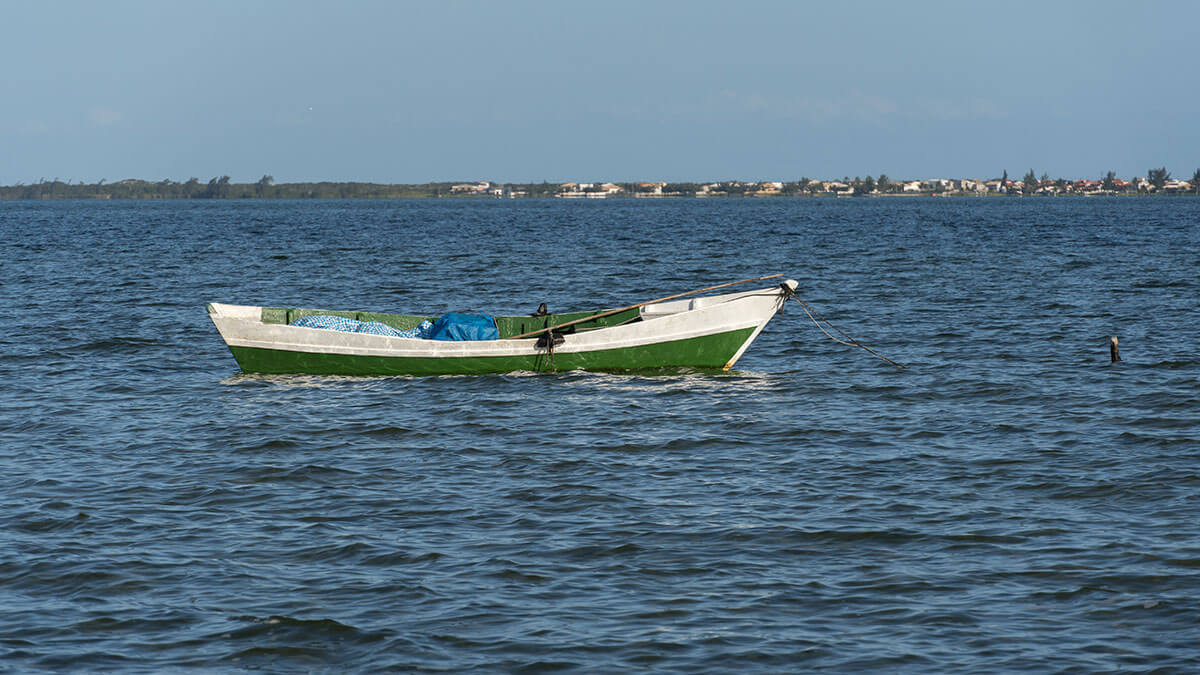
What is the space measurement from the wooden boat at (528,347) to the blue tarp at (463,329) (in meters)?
0.62

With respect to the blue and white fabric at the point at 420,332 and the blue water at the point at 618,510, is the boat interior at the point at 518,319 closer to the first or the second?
the blue and white fabric at the point at 420,332

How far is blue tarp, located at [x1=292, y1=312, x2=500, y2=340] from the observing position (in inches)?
885

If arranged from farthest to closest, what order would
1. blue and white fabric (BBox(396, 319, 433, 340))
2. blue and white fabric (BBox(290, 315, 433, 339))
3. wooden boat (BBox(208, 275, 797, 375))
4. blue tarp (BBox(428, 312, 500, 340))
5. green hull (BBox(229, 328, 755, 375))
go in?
blue and white fabric (BBox(396, 319, 433, 340)), blue and white fabric (BBox(290, 315, 433, 339)), blue tarp (BBox(428, 312, 500, 340)), green hull (BBox(229, 328, 755, 375)), wooden boat (BBox(208, 275, 797, 375))

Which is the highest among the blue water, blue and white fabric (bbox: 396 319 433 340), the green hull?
blue and white fabric (bbox: 396 319 433 340)

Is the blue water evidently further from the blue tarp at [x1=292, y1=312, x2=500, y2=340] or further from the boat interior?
the boat interior

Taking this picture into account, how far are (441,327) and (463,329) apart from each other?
0.44 meters

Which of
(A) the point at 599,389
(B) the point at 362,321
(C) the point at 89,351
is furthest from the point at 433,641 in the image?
(C) the point at 89,351

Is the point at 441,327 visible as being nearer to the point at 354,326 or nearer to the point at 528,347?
the point at 354,326

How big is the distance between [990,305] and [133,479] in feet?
89.6

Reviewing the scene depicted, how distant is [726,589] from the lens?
1088 cm

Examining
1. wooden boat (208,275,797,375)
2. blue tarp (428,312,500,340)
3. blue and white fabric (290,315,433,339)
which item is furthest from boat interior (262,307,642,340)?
wooden boat (208,275,797,375)

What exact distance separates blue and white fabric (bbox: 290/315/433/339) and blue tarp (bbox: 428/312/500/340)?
441mm

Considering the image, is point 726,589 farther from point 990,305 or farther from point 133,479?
point 990,305

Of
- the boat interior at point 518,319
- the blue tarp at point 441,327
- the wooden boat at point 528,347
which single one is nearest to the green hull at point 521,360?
the wooden boat at point 528,347
